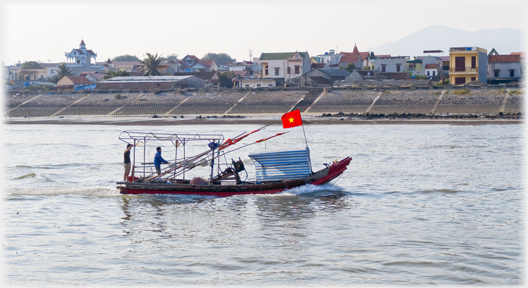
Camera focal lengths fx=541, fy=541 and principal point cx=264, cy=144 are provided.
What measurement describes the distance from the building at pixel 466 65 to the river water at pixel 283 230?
43792 millimetres

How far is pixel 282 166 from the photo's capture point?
20.5 metres

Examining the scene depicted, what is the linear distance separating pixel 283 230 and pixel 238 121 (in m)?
42.3

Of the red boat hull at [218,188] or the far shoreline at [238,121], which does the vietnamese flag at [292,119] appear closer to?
the red boat hull at [218,188]

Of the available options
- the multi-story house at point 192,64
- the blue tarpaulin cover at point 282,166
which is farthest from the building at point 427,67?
the blue tarpaulin cover at point 282,166

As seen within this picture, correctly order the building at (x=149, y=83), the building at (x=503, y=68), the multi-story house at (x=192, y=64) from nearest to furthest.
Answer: the building at (x=503, y=68) < the building at (x=149, y=83) < the multi-story house at (x=192, y=64)

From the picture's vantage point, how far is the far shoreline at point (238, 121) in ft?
171

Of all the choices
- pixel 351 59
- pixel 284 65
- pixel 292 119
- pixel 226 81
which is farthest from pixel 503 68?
pixel 292 119

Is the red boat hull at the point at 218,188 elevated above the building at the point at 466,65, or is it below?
below

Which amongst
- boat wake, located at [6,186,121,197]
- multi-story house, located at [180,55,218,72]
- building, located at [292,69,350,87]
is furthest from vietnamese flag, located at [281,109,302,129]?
multi-story house, located at [180,55,218,72]

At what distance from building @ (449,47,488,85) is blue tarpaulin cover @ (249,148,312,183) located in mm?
56352

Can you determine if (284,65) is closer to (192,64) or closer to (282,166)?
(192,64)

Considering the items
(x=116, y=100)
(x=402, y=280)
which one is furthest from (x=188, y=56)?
(x=402, y=280)

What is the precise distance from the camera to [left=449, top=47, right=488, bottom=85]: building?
69.9m

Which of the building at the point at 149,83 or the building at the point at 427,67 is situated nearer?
the building at the point at 149,83
